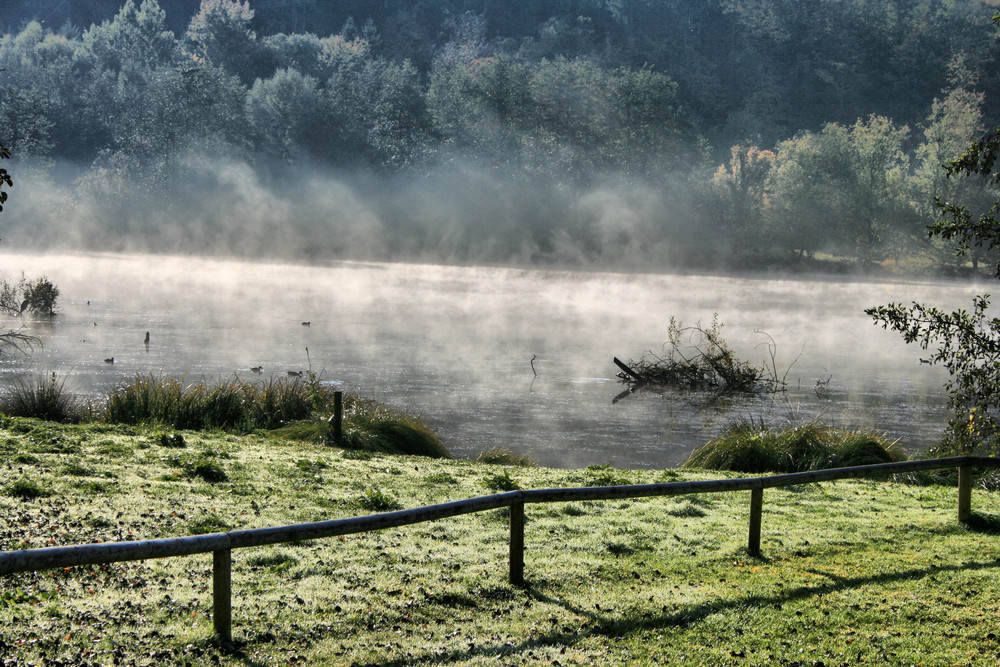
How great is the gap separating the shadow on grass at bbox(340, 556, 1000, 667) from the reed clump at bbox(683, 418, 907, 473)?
8175mm

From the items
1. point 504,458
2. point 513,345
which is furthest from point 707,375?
point 504,458

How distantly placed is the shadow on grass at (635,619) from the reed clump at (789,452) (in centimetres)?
818

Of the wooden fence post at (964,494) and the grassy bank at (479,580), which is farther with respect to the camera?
the wooden fence post at (964,494)

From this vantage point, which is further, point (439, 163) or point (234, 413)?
point (439, 163)

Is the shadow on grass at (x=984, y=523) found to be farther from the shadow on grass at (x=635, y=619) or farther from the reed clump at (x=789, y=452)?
the reed clump at (x=789, y=452)

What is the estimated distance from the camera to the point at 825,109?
123375mm

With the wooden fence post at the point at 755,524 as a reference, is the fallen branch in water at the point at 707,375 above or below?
below

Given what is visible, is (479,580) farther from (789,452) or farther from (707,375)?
(707,375)

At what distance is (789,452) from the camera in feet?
55.3

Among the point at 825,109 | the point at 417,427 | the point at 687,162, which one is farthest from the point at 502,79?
the point at 417,427

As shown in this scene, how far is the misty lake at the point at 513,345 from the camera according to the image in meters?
23.3

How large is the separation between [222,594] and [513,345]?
33.7 meters

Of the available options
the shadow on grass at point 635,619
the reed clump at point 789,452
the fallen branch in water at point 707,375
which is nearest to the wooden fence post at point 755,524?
the shadow on grass at point 635,619

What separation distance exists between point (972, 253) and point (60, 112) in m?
85.6
